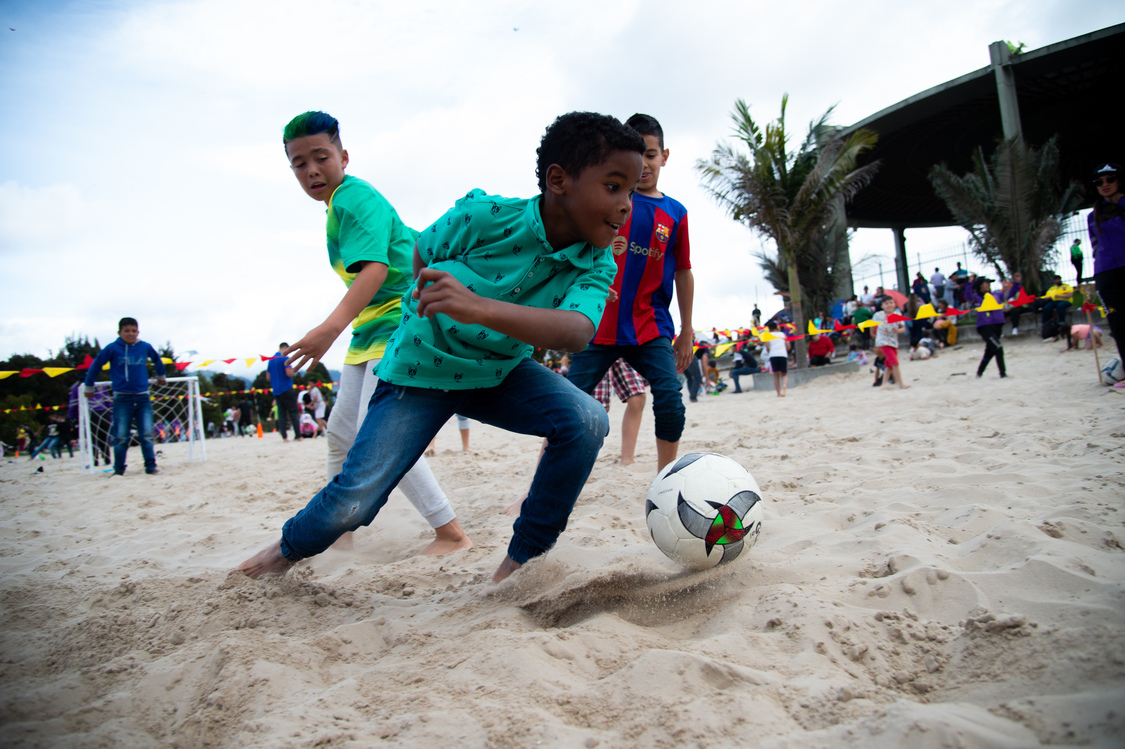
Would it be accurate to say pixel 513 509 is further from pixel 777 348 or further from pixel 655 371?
pixel 777 348

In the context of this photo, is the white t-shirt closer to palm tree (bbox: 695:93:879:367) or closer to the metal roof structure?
palm tree (bbox: 695:93:879:367)

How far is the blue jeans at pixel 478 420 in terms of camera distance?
2.08 meters

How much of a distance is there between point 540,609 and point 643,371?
1.75 metres

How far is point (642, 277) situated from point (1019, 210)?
15.2 meters

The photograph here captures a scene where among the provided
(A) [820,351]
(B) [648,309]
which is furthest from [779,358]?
(B) [648,309]

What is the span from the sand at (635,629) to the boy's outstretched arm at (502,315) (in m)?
0.86

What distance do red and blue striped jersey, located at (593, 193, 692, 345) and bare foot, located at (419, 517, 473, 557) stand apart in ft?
4.12

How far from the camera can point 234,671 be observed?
164cm

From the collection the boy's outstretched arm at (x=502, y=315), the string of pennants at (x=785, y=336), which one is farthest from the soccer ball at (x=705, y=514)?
the string of pennants at (x=785, y=336)

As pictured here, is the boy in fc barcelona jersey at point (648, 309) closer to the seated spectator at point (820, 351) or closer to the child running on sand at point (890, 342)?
the child running on sand at point (890, 342)

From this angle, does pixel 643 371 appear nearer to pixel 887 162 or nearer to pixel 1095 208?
pixel 1095 208

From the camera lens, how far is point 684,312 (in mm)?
3697

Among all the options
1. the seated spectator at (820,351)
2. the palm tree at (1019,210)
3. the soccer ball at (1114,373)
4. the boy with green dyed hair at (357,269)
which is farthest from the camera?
the seated spectator at (820,351)

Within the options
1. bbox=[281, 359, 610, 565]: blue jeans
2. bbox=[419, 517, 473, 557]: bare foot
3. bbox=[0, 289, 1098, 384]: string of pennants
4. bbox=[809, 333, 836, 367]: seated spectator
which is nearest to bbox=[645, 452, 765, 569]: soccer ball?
bbox=[281, 359, 610, 565]: blue jeans
